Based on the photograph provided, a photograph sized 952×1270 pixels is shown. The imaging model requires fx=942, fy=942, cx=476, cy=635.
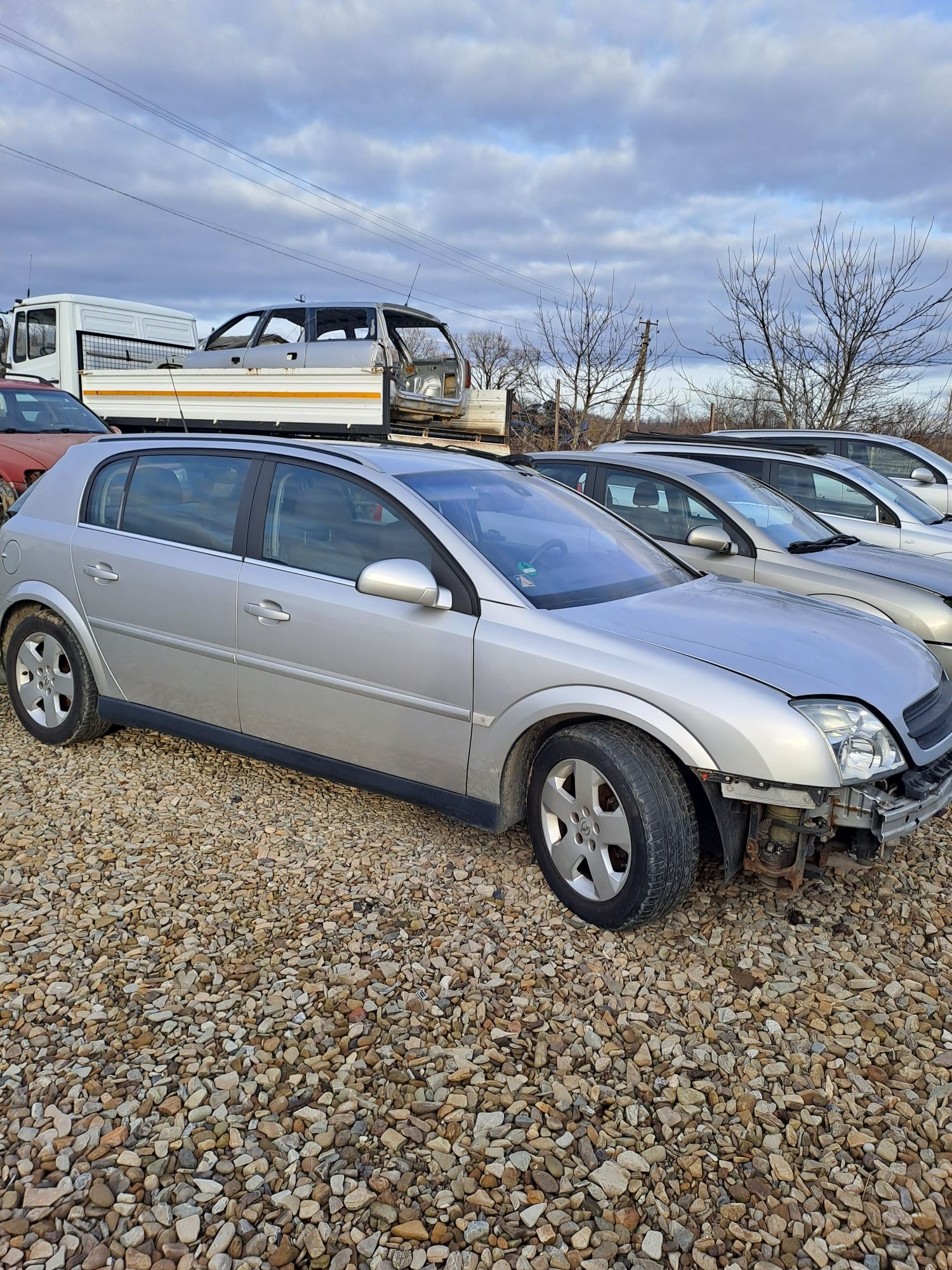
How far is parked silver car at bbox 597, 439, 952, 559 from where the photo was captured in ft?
26.9

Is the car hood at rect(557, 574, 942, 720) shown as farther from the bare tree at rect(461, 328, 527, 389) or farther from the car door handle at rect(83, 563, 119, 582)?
the bare tree at rect(461, 328, 527, 389)

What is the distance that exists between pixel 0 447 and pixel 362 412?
3533 millimetres

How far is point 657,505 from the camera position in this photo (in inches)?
266

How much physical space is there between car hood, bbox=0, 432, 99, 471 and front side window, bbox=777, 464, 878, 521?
21.1 ft

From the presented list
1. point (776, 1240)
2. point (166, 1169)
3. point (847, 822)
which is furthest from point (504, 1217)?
point (847, 822)

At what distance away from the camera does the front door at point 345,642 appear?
3.61 meters

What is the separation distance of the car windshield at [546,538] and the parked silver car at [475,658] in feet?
0.05

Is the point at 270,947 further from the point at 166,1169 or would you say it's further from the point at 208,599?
the point at 208,599

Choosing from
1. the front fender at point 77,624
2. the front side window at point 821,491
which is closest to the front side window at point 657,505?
the front side window at point 821,491

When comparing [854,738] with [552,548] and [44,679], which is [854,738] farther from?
[44,679]

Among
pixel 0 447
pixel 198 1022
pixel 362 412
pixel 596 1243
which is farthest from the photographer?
pixel 362 412

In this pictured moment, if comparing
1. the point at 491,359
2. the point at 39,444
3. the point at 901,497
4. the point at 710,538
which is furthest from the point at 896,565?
the point at 491,359

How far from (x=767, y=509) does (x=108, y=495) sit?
450 cm

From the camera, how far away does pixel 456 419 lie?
39.8 ft
